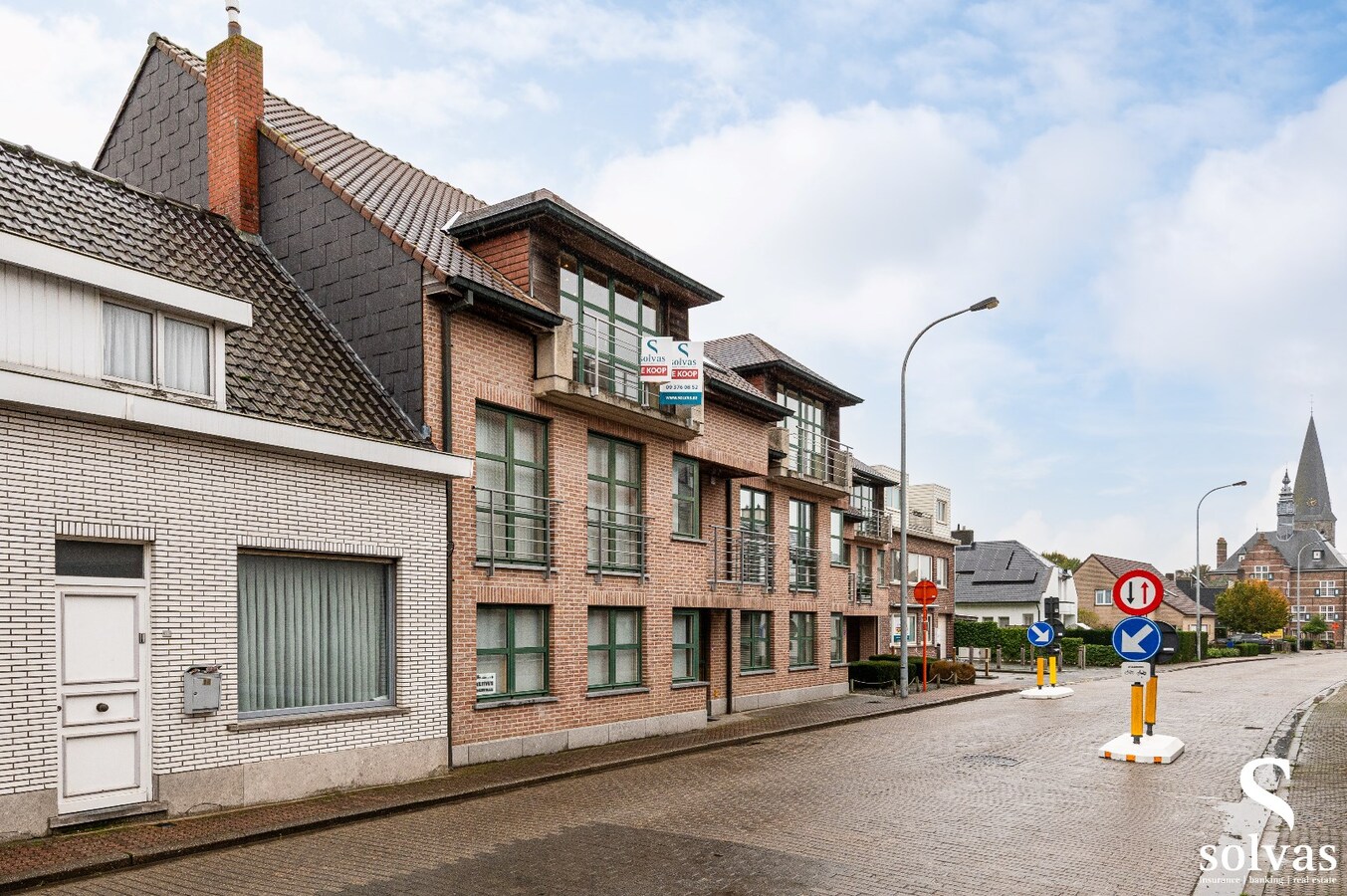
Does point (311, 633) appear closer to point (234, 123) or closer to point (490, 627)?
point (490, 627)

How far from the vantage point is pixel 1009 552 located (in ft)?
198

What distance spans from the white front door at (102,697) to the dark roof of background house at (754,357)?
611 inches

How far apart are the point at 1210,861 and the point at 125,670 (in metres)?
9.58

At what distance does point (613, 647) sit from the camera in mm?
16688

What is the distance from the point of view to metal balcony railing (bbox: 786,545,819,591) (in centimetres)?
2450

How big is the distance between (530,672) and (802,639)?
11518 millimetres

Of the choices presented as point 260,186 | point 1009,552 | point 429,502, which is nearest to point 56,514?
point 429,502

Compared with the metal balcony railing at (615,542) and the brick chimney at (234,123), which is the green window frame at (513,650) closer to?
the metal balcony railing at (615,542)

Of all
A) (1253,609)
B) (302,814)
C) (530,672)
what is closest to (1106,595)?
(1253,609)

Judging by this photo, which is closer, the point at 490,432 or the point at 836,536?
the point at 490,432

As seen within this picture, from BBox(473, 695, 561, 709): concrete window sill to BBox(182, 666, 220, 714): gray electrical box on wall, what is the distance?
3.86m

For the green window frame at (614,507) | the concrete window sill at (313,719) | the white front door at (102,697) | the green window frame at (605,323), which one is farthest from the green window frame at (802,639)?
the white front door at (102,697)

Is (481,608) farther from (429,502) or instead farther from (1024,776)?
(1024,776)

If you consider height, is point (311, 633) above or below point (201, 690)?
above
